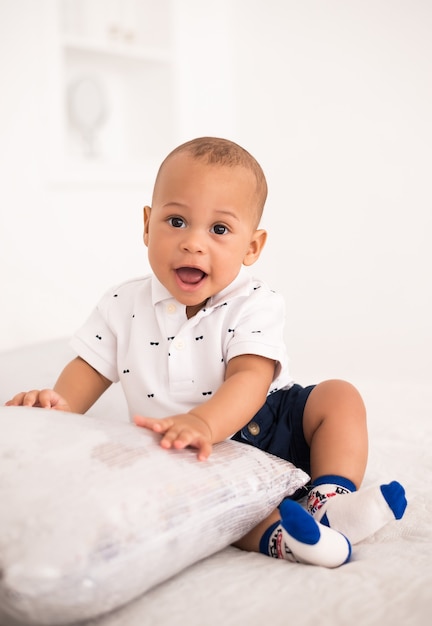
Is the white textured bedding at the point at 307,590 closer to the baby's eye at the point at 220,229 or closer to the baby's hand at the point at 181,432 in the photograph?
the baby's hand at the point at 181,432

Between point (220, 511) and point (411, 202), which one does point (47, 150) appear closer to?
point (411, 202)

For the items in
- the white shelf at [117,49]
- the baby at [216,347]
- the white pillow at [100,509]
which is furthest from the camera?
the white shelf at [117,49]

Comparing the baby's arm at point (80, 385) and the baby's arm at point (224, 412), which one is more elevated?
the baby's arm at point (224, 412)

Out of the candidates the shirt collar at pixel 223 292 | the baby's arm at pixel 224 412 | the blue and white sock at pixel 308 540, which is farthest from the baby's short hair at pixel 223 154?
the blue and white sock at pixel 308 540

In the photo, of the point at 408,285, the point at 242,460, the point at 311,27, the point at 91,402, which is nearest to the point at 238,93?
the point at 311,27

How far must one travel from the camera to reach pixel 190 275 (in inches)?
44.2

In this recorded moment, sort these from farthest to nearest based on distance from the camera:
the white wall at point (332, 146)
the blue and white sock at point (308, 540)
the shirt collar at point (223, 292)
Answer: the white wall at point (332, 146) → the shirt collar at point (223, 292) → the blue and white sock at point (308, 540)

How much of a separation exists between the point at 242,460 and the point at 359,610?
26 cm

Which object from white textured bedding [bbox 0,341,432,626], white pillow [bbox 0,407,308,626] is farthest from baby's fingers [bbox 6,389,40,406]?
white textured bedding [bbox 0,341,432,626]

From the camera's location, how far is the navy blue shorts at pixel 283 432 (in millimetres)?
1173

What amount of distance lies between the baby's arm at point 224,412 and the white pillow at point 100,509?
2cm

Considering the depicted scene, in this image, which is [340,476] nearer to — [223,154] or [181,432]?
[181,432]

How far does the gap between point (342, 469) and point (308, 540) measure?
0.71 feet

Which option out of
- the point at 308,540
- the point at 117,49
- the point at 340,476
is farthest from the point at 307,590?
the point at 117,49
